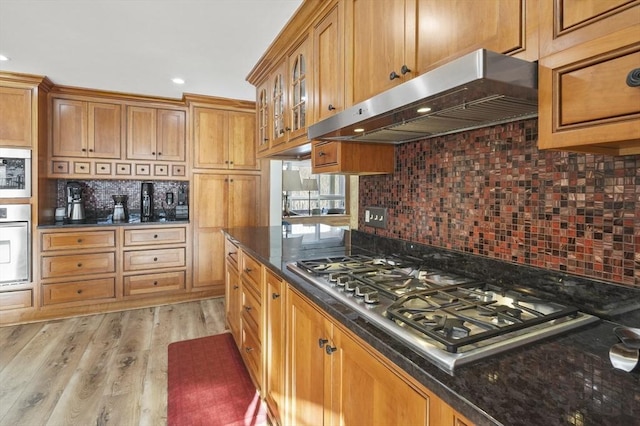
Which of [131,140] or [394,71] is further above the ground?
[131,140]

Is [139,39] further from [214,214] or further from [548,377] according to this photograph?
[548,377]

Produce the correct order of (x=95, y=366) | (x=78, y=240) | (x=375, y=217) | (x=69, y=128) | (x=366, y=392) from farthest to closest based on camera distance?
(x=69, y=128) < (x=78, y=240) < (x=95, y=366) < (x=375, y=217) < (x=366, y=392)

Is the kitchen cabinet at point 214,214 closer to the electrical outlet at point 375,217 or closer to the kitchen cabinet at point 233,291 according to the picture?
the kitchen cabinet at point 233,291

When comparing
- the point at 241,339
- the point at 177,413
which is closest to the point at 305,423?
the point at 177,413

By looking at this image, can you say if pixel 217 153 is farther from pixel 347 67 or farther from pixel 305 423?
pixel 305 423

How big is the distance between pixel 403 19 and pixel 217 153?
3.17m

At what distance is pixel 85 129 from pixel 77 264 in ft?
4.64

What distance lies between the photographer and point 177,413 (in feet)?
6.29

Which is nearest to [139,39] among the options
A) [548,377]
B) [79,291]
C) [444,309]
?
[79,291]

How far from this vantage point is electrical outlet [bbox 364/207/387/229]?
1.94 metres

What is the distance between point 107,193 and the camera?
4.00 m

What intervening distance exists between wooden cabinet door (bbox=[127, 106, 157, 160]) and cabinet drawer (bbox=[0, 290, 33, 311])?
5.40 ft

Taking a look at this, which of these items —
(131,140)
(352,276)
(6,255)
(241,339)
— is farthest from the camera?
(131,140)

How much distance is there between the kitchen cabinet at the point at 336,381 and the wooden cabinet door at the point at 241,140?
295 cm
